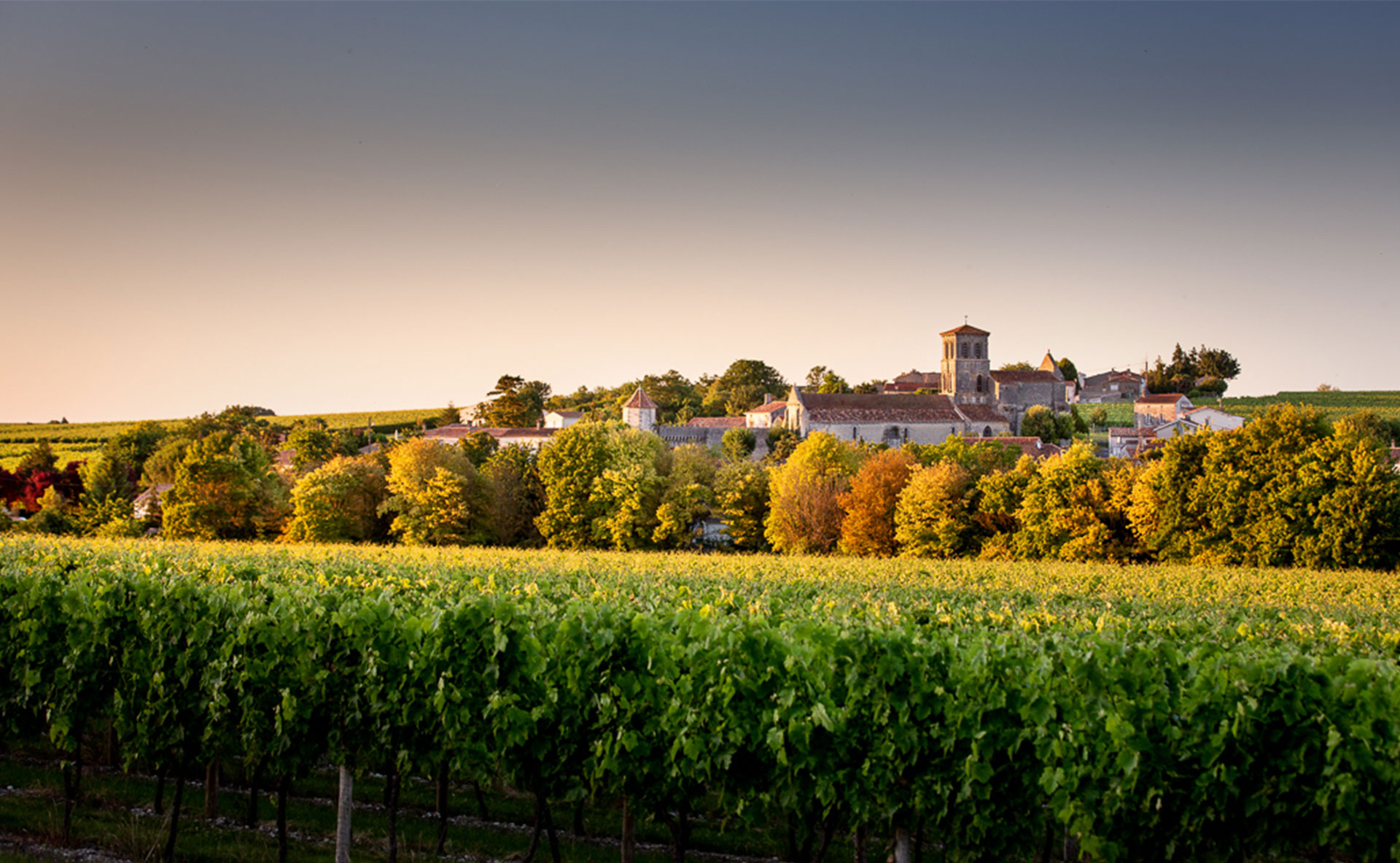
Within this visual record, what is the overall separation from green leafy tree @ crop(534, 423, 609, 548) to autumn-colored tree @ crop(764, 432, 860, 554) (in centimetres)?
1059

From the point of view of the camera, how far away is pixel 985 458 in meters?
64.8

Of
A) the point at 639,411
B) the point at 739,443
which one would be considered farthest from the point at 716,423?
the point at 739,443

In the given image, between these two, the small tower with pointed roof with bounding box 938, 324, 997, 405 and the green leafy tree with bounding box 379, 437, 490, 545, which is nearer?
the green leafy tree with bounding box 379, 437, 490, 545

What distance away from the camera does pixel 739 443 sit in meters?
109

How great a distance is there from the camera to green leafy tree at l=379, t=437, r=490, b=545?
5366 centimetres

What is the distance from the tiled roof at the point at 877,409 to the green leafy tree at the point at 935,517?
217 feet

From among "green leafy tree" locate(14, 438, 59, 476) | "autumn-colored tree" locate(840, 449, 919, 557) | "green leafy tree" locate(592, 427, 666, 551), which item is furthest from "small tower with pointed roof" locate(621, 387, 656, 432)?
"autumn-colored tree" locate(840, 449, 919, 557)

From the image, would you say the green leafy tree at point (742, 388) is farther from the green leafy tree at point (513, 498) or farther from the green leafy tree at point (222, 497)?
the green leafy tree at point (222, 497)

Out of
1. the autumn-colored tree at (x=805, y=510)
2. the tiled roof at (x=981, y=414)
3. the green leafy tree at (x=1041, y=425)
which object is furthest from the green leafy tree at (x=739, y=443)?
the autumn-colored tree at (x=805, y=510)

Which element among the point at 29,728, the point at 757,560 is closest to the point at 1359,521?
the point at 757,560

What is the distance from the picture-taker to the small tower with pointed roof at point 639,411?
12900cm

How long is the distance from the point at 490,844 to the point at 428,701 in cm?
279

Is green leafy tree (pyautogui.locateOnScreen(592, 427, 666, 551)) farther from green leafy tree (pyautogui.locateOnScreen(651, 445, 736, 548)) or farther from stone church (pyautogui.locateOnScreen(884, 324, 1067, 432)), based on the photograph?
stone church (pyautogui.locateOnScreen(884, 324, 1067, 432))

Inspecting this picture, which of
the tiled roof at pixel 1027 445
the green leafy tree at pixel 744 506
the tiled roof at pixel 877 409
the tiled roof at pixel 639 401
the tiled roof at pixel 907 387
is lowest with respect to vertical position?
the green leafy tree at pixel 744 506
